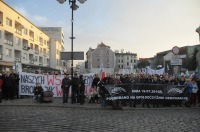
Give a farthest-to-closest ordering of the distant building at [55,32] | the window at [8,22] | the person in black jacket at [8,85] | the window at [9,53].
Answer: the distant building at [55,32] < the window at [9,53] < the window at [8,22] < the person in black jacket at [8,85]

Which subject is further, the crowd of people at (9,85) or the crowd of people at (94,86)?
the crowd of people at (9,85)

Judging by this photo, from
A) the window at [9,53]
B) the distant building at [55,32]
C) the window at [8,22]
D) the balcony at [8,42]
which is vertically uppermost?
the distant building at [55,32]

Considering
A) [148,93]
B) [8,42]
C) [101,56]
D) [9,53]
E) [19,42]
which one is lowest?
[148,93]

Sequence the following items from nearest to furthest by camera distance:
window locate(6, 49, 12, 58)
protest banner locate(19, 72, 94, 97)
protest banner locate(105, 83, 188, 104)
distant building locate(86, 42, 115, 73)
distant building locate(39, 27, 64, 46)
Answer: protest banner locate(105, 83, 188, 104) → protest banner locate(19, 72, 94, 97) → window locate(6, 49, 12, 58) → distant building locate(39, 27, 64, 46) → distant building locate(86, 42, 115, 73)

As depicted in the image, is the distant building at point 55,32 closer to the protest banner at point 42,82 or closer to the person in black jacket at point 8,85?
the protest banner at point 42,82

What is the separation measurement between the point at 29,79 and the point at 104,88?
299 inches

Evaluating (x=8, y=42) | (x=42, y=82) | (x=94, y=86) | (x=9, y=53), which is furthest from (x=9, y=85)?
(x=9, y=53)

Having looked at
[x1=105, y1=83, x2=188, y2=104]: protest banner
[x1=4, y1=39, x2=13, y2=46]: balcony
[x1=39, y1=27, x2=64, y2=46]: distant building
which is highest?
[x1=39, y1=27, x2=64, y2=46]: distant building

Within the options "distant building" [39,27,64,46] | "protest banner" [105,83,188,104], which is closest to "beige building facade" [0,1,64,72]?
"protest banner" [105,83,188,104]

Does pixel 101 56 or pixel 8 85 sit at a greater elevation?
pixel 101 56

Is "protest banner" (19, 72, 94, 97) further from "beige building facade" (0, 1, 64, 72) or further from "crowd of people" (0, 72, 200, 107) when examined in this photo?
"beige building facade" (0, 1, 64, 72)

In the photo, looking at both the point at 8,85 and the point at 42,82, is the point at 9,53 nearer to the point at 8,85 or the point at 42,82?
the point at 42,82

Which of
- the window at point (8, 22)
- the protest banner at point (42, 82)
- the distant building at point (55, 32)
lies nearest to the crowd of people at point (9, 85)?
the protest banner at point (42, 82)

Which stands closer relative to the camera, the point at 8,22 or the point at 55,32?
the point at 8,22
